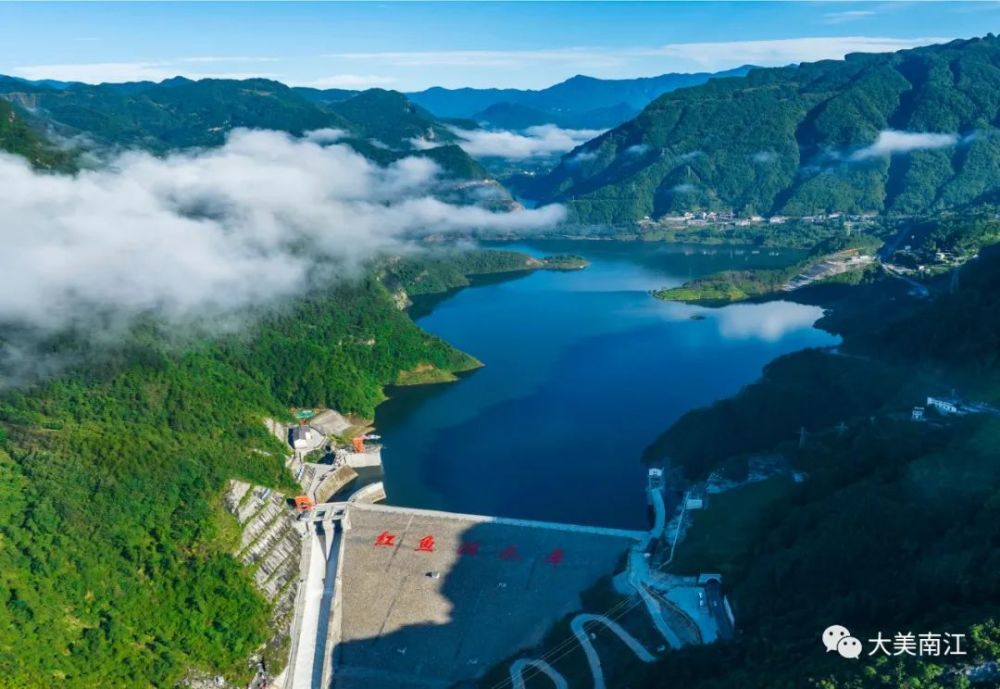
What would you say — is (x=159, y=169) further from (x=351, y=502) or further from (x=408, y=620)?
(x=408, y=620)

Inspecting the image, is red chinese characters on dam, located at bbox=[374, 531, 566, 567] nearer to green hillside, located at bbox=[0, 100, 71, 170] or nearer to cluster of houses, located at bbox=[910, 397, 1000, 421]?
cluster of houses, located at bbox=[910, 397, 1000, 421]

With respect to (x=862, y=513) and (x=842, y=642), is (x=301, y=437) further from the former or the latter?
(x=842, y=642)

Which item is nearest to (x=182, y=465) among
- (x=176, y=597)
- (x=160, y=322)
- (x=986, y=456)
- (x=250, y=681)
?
(x=176, y=597)

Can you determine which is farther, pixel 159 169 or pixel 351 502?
pixel 159 169

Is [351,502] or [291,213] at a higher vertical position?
[291,213]

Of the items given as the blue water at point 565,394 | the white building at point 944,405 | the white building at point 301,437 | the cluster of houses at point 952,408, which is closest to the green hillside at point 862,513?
the cluster of houses at point 952,408

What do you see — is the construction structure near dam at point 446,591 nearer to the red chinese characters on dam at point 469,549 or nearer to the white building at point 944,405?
the red chinese characters on dam at point 469,549

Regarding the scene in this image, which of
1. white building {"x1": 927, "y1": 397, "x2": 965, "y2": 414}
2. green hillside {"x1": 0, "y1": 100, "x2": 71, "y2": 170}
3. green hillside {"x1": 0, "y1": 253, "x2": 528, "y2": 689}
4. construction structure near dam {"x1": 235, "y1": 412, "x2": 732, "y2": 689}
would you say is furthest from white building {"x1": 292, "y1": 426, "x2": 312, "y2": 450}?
white building {"x1": 927, "y1": 397, "x2": 965, "y2": 414}
